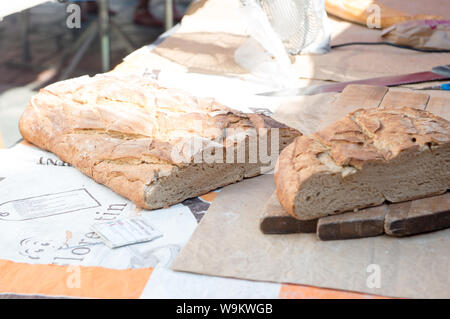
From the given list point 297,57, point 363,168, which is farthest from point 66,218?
point 297,57

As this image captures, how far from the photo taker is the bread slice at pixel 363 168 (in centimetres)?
137

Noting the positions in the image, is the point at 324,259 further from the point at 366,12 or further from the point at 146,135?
the point at 366,12

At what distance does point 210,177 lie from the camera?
5.41 feet

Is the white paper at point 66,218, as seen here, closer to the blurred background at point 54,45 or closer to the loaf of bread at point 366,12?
the blurred background at point 54,45

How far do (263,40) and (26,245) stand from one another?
164 cm

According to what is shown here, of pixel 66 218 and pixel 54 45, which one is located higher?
pixel 66 218

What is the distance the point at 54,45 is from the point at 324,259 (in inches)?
192

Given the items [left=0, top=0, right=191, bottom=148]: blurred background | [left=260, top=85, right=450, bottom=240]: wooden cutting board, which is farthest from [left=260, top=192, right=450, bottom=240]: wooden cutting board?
[left=0, top=0, right=191, bottom=148]: blurred background

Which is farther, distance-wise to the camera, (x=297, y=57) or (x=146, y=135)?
(x=297, y=57)

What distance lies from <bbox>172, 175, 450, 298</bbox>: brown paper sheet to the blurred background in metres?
2.44

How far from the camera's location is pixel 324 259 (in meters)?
1.30

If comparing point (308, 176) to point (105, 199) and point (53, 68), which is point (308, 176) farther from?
point (53, 68)

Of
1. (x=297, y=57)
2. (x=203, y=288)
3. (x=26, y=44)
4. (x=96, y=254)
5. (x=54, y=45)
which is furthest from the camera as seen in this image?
(x=54, y=45)

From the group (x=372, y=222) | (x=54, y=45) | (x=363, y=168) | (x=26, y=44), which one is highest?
(x=363, y=168)
